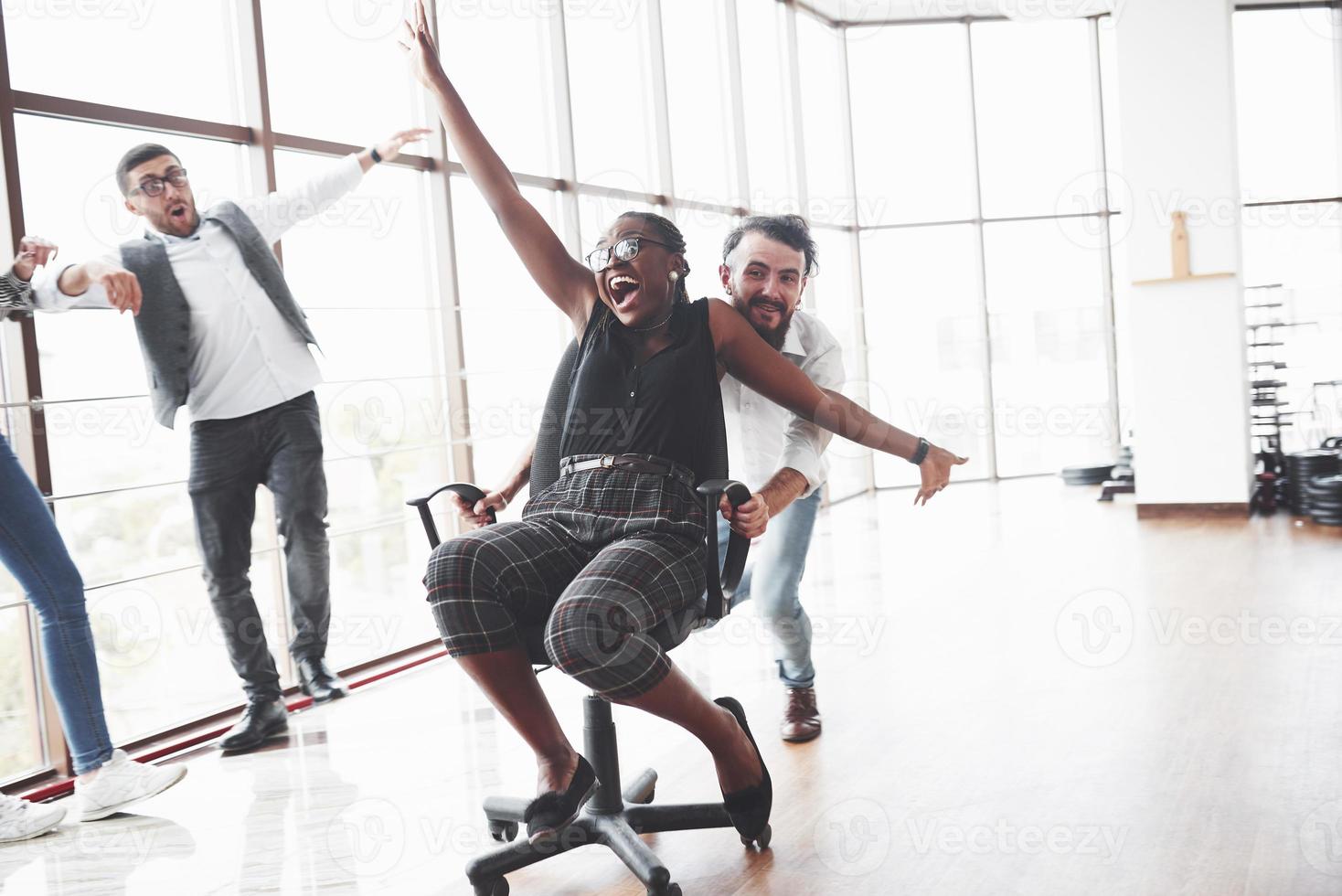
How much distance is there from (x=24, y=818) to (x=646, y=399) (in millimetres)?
1830

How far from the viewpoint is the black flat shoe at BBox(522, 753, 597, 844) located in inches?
71.1

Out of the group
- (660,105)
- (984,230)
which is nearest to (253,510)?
(660,105)

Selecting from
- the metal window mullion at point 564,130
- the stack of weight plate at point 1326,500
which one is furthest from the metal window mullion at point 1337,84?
the metal window mullion at point 564,130

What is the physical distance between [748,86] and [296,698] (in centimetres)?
526

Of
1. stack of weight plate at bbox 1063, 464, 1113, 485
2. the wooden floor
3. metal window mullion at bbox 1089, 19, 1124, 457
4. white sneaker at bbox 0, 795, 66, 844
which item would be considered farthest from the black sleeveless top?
metal window mullion at bbox 1089, 19, 1124, 457

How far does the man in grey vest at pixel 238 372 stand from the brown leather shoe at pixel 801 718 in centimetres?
151

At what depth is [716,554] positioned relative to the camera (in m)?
2.00

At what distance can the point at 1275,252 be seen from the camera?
26.9 ft

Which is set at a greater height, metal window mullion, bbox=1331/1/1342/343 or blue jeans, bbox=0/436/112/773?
metal window mullion, bbox=1331/1/1342/343

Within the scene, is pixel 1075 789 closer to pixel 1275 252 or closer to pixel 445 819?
pixel 445 819

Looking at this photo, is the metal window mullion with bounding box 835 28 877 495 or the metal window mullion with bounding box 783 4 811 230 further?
the metal window mullion with bounding box 835 28 877 495

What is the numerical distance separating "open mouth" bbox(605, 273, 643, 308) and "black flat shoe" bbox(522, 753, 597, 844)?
88cm

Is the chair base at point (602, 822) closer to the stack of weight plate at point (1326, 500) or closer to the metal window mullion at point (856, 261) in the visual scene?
the stack of weight plate at point (1326, 500)

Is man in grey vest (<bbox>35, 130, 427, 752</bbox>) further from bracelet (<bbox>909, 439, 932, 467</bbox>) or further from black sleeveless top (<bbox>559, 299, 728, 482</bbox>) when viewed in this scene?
bracelet (<bbox>909, 439, 932, 467</bbox>)
